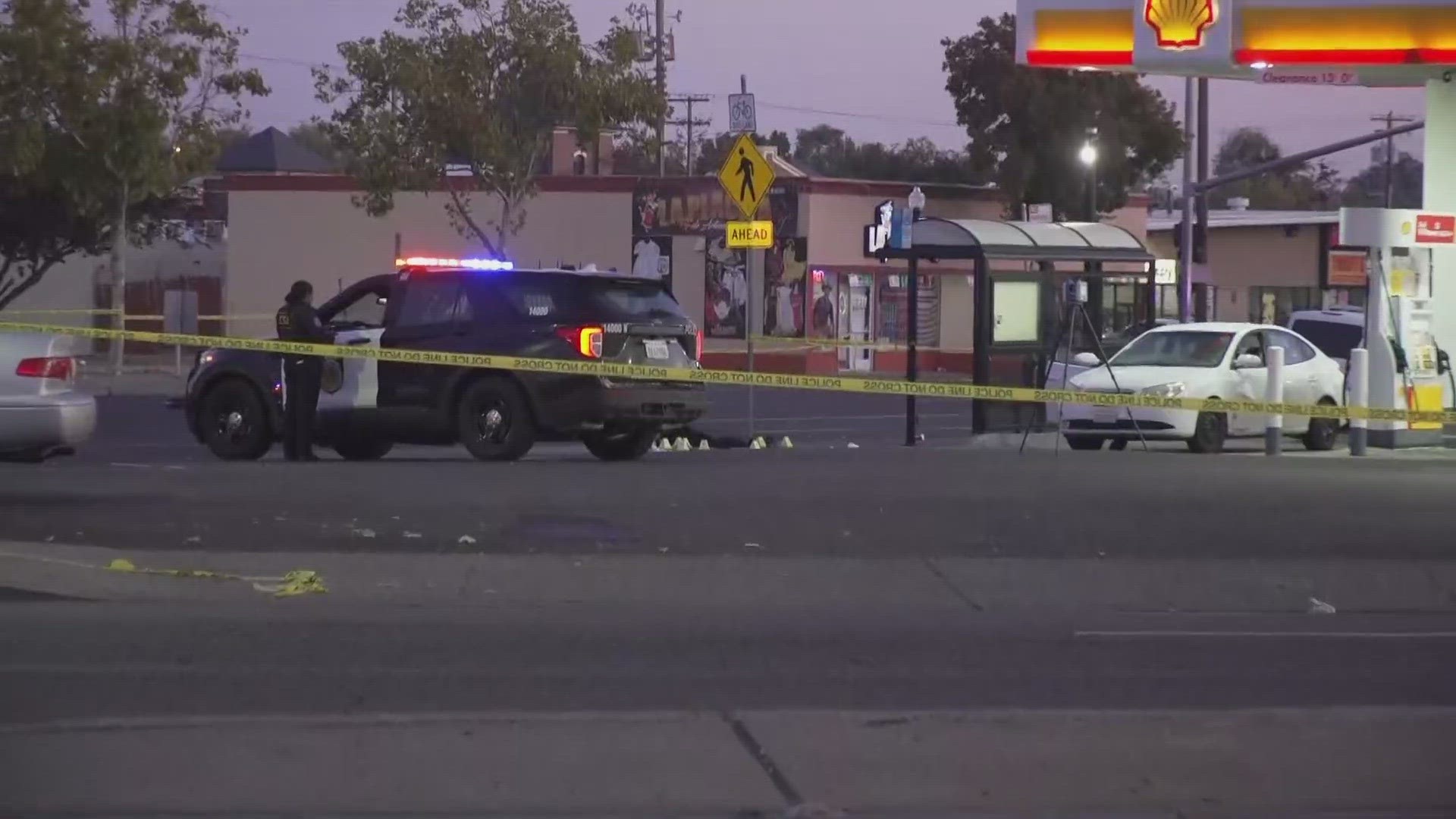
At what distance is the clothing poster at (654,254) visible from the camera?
47.7 metres

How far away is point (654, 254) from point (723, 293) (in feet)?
6.86

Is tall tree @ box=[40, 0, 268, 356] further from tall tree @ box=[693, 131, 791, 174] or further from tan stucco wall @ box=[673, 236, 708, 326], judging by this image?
tall tree @ box=[693, 131, 791, 174]

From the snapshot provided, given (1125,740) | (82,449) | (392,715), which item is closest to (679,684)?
(392,715)

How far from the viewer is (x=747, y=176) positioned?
22.1 m

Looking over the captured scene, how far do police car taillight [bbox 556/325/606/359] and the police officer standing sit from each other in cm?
221

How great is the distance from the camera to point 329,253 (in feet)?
158

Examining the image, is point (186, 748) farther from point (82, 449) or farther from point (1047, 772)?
point (82, 449)

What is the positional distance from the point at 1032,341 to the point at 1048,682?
1481cm

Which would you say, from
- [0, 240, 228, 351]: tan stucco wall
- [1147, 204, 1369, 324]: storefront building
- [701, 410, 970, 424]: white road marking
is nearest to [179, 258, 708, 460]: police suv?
[701, 410, 970, 424]: white road marking

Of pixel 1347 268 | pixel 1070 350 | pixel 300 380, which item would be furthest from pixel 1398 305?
pixel 1347 268

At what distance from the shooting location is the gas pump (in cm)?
2073

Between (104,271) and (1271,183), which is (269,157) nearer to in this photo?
(104,271)

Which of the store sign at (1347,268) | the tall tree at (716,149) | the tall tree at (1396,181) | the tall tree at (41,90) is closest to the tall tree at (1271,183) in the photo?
the tall tree at (1396,181)

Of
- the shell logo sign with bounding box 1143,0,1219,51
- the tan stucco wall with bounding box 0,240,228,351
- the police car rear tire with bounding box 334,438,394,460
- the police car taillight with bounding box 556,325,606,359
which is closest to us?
the police car taillight with bounding box 556,325,606,359
